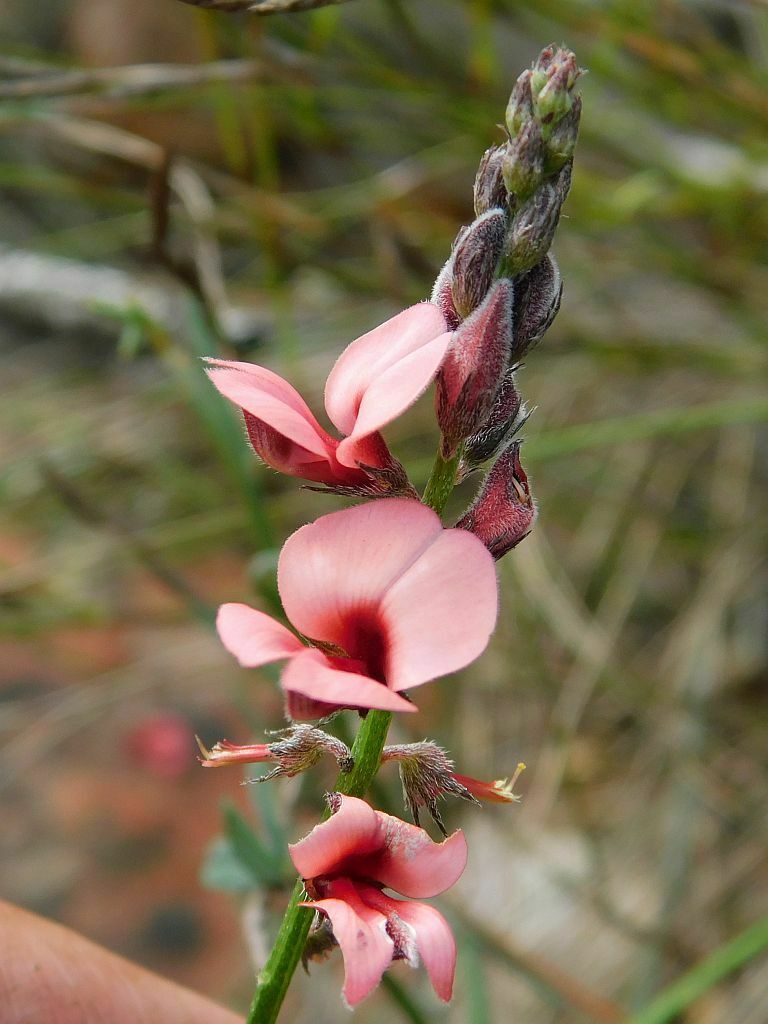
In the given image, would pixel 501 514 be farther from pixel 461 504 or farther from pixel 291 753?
pixel 461 504

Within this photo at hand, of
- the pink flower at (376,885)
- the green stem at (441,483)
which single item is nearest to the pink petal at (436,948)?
the pink flower at (376,885)

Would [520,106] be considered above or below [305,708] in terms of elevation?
above

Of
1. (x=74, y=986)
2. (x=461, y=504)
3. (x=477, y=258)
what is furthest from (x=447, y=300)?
(x=461, y=504)

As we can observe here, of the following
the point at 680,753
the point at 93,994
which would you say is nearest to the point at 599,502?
the point at 680,753

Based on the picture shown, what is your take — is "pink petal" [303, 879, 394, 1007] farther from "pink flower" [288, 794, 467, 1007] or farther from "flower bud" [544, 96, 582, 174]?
"flower bud" [544, 96, 582, 174]

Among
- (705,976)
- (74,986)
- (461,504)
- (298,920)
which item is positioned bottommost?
(461,504)

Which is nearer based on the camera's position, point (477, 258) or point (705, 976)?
point (477, 258)

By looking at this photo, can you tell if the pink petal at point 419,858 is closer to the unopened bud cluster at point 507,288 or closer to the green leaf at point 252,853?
the unopened bud cluster at point 507,288
